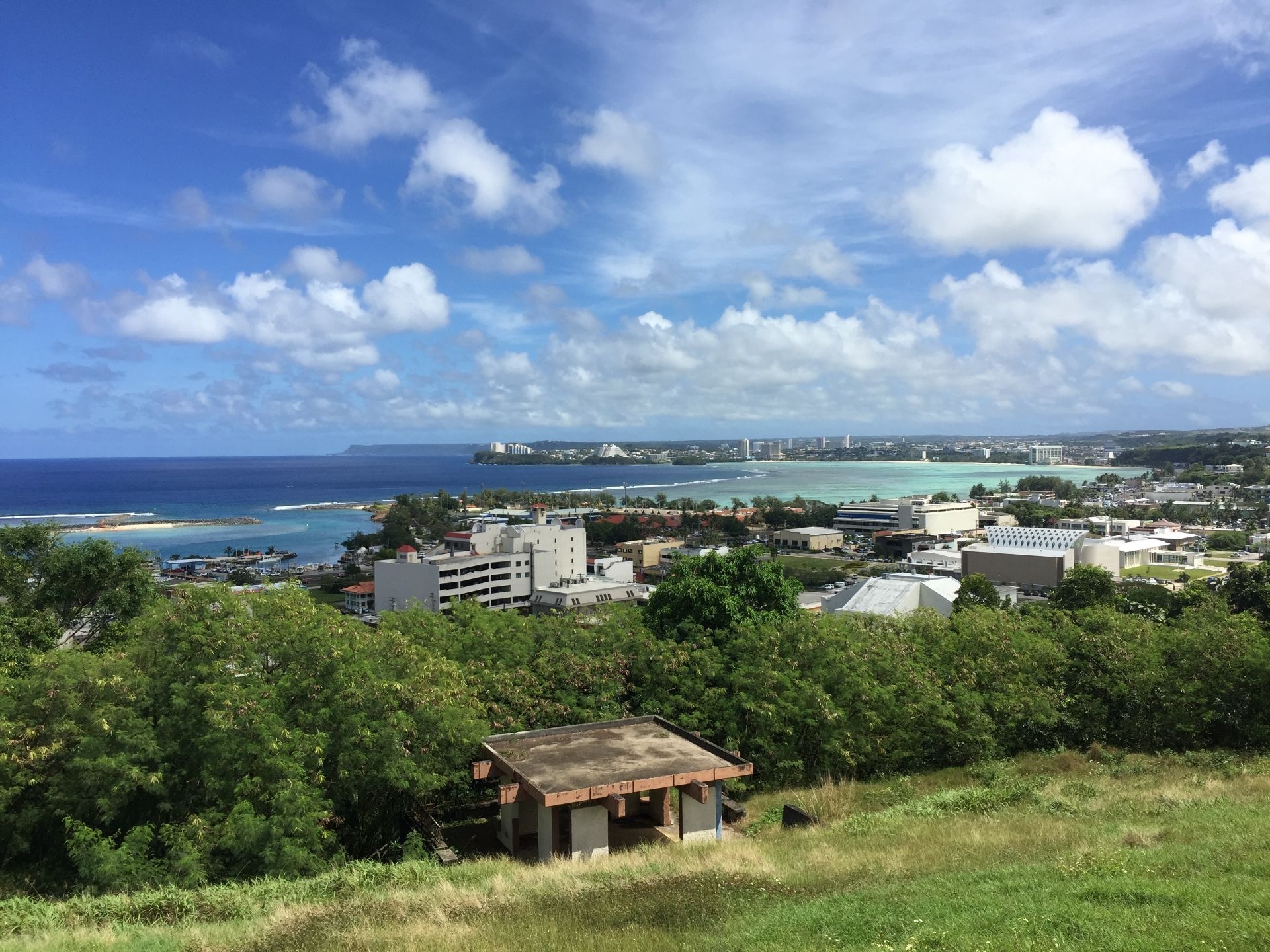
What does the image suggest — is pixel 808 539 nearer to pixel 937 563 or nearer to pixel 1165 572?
pixel 937 563

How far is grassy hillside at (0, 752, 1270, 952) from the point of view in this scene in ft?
18.4

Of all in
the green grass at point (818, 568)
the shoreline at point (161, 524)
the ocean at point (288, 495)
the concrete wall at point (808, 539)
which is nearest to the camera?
the green grass at point (818, 568)

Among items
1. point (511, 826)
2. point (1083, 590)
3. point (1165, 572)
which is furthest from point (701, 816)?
point (1165, 572)

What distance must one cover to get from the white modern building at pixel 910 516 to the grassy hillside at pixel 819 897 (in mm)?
75081

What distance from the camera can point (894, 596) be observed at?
1361 inches

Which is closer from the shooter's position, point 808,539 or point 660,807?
point 660,807

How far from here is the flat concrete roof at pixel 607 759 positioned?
9.48m

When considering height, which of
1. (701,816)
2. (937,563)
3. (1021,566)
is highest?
(701,816)

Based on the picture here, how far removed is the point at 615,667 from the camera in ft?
44.8

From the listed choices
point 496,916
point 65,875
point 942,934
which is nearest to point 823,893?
point 942,934

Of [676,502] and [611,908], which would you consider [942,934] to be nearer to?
[611,908]

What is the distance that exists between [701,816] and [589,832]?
1521mm

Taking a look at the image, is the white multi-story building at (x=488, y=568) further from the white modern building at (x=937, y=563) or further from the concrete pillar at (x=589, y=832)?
the concrete pillar at (x=589, y=832)

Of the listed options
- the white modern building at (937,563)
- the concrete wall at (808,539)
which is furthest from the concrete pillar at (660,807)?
the concrete wall at (808,539)
